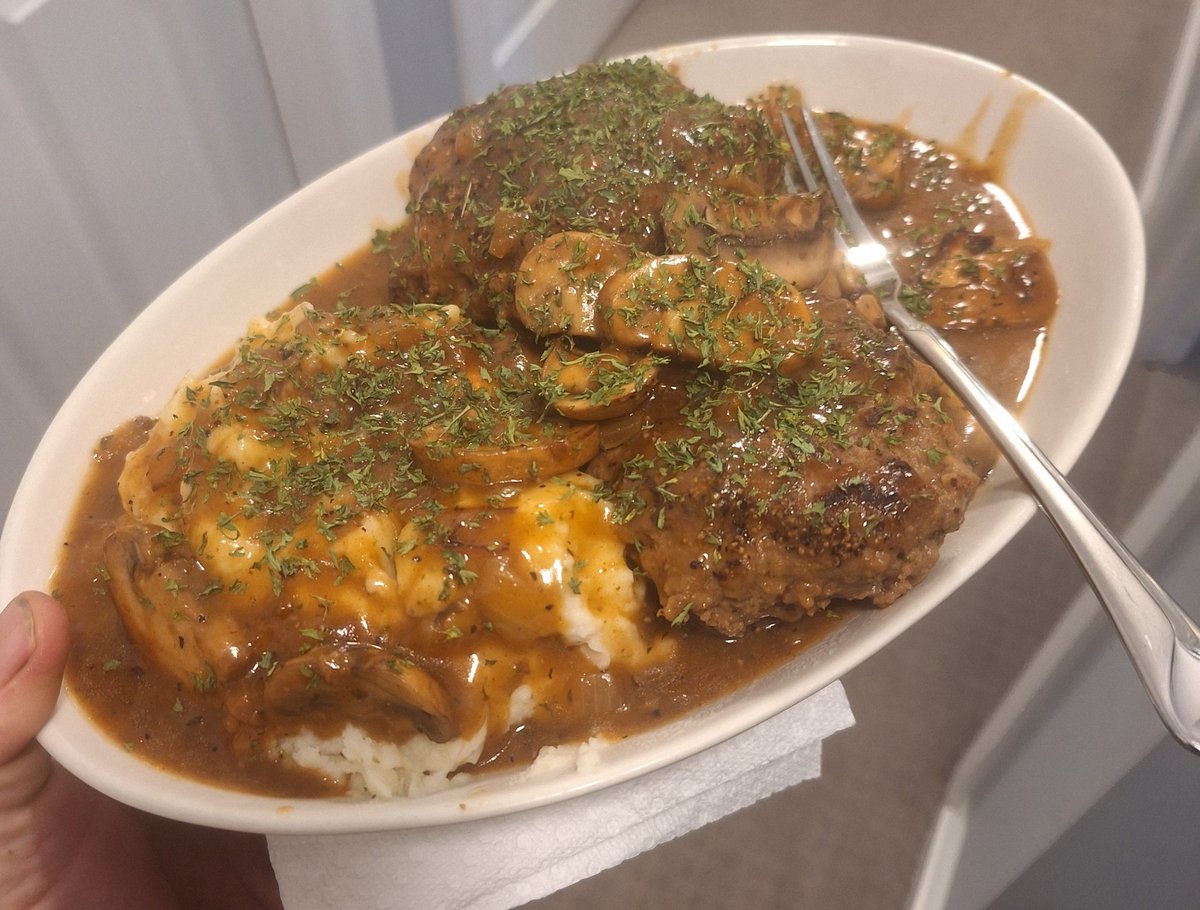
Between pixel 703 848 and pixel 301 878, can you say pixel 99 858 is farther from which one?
pixel 703 848

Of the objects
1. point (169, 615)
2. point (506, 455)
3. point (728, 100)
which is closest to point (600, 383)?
point (506, 455)

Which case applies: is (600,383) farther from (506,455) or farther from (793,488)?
(793,488)

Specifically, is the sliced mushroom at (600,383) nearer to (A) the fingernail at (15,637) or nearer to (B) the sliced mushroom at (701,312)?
(B) the sliced mushroom at (701,312)

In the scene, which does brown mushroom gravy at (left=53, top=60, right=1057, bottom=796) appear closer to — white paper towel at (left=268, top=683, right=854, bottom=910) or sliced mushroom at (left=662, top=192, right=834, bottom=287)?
sliced mushroom at (left=662, top=192, right=834, bottom=287)

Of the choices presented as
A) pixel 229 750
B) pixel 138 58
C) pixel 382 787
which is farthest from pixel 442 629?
pixel 138 58

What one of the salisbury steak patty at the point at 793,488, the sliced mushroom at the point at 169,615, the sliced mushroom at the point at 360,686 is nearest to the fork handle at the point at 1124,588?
the salisbury steak patty at the point at 793,488

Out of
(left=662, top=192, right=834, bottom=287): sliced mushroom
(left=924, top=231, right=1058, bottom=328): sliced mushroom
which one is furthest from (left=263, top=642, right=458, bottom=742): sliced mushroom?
(left=924, top=231, right=1058, bottom=328): sliced mushroom

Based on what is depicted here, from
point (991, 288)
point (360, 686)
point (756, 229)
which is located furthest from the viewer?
point (991, 288)
